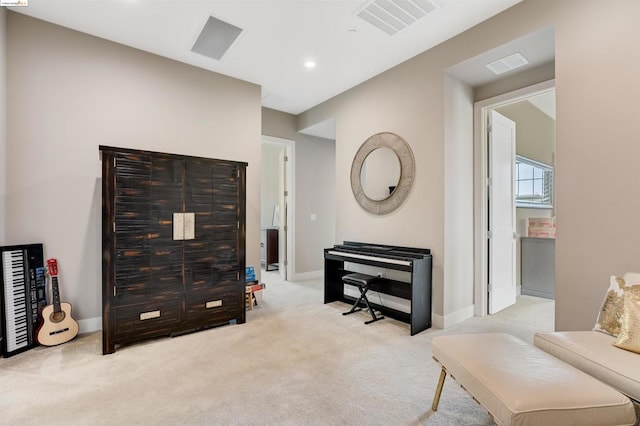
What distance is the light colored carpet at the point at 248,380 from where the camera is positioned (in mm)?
1812

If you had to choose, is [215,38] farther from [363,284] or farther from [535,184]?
[535,184]

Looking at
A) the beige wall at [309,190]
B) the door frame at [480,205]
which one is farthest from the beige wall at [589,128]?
the beige wall at [309,190]

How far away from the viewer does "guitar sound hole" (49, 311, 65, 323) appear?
2799 mm

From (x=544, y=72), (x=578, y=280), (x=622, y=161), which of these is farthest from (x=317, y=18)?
(x=578, y=280)

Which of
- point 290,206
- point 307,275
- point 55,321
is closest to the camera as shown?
point 55,321

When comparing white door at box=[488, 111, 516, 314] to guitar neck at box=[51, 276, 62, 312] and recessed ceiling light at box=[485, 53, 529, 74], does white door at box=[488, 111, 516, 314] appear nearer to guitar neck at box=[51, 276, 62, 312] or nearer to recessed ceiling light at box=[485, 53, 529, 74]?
recessed ceiling light at box=[485, 53, 529, 74]

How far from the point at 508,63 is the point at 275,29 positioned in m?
2.35

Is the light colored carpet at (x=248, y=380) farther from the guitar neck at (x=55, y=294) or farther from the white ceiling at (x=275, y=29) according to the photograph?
the white ceiling at (x=275, y=29)

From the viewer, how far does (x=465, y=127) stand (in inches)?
141

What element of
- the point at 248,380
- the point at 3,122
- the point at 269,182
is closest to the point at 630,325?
the point at 248,380

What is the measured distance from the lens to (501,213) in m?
3.88

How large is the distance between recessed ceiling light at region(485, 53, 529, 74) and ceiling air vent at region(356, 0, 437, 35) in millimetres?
935

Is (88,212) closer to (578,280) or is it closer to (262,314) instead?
(262,314)

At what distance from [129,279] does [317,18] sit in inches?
113
